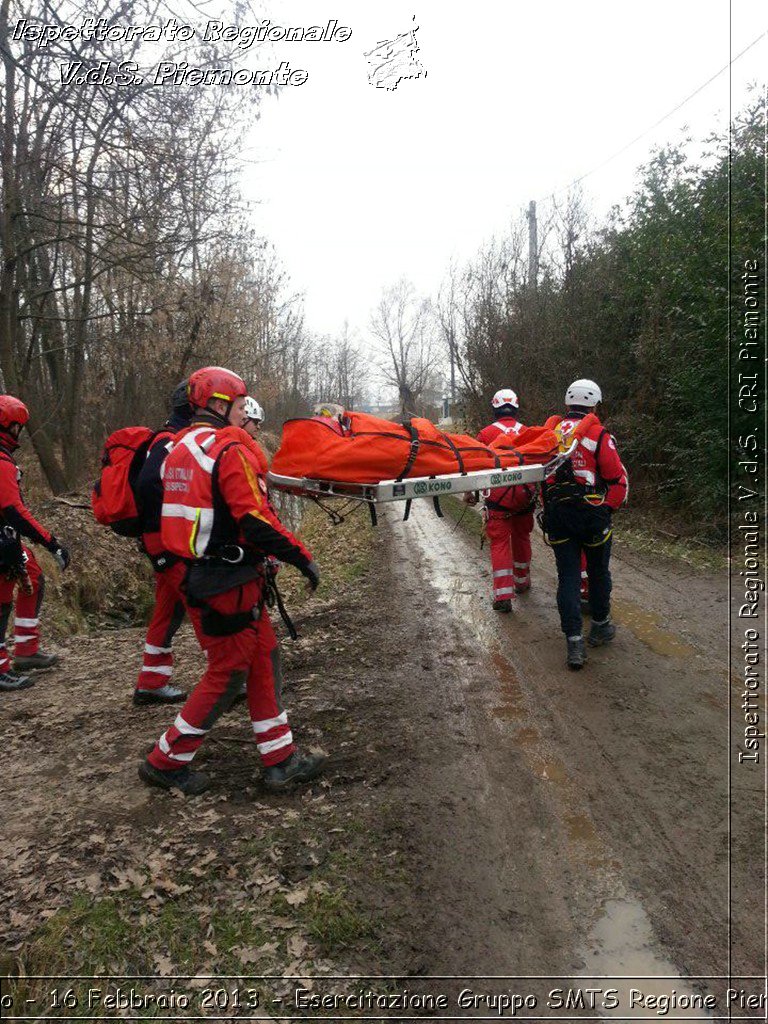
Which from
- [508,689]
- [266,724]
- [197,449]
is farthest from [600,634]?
[197,449]

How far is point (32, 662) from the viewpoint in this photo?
20.8ft

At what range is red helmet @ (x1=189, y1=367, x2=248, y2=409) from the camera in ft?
12.6

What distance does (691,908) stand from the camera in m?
2.87

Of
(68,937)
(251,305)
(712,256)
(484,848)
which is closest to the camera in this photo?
(68,937)

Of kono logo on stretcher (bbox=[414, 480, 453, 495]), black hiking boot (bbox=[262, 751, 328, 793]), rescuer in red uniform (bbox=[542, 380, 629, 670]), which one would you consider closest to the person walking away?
black hiking boot (bbox=[262, 751, 328, 793])

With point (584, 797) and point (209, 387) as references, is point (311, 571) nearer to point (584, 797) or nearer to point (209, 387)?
point (209, 387)

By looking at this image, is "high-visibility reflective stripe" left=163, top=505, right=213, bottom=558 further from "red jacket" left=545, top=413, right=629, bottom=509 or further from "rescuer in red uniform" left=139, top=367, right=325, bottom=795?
"red jacket" left=545, top=413, right=629, bottom=509

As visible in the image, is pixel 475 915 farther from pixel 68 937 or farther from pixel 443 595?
pixel 443 595

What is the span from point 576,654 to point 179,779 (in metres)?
3.31

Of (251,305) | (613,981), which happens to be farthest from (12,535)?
(251,305)

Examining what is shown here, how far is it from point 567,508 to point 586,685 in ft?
4.82

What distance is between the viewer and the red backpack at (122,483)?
4672 mm

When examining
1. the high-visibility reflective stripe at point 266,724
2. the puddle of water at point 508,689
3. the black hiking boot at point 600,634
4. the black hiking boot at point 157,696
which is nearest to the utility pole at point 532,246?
the black hiking boot at point 600,634

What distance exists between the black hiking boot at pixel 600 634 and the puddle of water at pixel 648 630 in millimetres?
345
